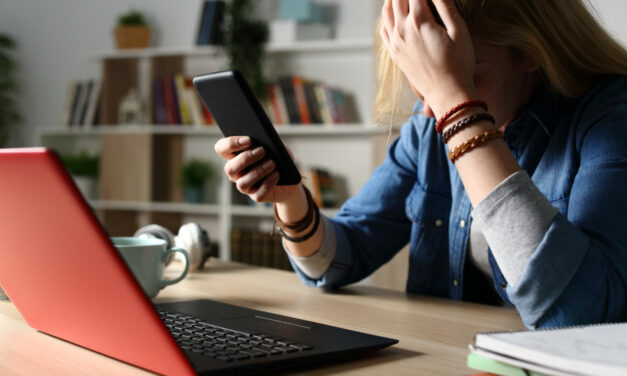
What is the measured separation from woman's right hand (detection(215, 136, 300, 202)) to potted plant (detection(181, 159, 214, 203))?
2.69m

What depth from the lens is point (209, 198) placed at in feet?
12.6

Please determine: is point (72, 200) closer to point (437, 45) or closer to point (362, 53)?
point (437, 45)

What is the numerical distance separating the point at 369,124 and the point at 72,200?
9.26ft

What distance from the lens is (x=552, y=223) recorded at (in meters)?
0.73

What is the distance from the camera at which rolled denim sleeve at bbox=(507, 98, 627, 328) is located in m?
0.72

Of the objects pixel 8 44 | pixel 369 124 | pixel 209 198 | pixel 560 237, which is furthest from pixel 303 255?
pixel 8 44

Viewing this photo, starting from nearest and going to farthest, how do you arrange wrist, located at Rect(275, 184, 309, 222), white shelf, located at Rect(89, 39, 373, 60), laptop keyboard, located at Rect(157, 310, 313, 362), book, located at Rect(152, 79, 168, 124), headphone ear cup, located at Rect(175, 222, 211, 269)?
laptop keyboard, located at Rect(157, 310, 313, 362)
wrist, located at Rect(275, 184, 309, 222)
headphone ear cup, located at Rect(175, 222, 211, 269)
white shelf, located at Rect(89, 39, 373, 60)
book, located at Rect(152, 79, 168, 124)

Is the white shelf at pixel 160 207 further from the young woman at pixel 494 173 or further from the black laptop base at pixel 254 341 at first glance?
the black laptop base at pixel 254 341

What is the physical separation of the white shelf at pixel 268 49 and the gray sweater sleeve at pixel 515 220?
2.50 m

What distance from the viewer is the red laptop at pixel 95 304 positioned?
477mm

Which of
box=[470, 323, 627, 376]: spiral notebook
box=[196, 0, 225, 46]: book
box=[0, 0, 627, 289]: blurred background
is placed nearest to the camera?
box=[470, 323, 627, 376]: spiral notebook

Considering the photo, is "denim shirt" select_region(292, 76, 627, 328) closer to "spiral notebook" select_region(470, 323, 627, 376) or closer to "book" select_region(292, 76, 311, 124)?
"spiral notebook" select_region(470, 323, 627, 376)

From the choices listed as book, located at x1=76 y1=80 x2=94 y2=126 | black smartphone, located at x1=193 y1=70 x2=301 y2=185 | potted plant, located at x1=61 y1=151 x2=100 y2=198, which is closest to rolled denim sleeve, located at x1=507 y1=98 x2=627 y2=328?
black smartphone, located at x1=193 y1=70 x2=301 y2=185

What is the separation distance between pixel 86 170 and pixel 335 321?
3.44m
